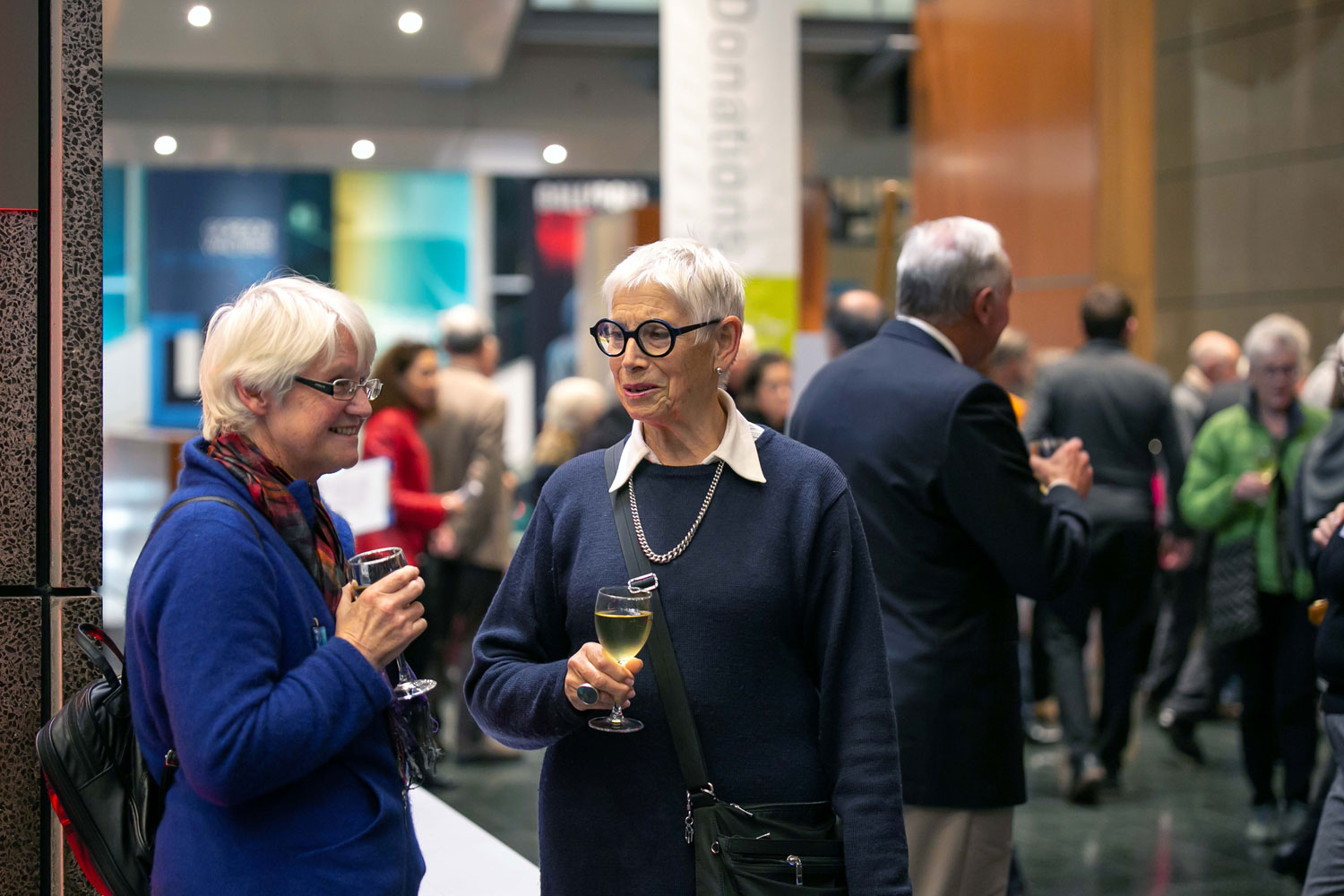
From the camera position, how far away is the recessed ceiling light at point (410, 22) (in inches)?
316

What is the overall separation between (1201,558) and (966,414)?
434 centimetres

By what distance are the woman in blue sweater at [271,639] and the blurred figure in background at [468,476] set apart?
4.02 metres

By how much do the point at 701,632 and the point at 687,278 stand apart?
1.66 feet

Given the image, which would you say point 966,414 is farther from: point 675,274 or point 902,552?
point 675,274

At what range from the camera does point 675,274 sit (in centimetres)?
Answer: 195

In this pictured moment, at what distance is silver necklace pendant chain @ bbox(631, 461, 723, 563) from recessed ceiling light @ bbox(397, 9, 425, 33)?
6.73m

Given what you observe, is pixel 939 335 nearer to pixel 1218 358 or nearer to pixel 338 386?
pixel 338 386

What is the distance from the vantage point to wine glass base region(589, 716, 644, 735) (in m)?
1.82

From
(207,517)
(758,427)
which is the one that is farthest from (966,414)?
(207,517)

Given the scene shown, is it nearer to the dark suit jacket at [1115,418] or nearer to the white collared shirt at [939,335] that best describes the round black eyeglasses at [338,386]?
the white collared shirt at [939,335]

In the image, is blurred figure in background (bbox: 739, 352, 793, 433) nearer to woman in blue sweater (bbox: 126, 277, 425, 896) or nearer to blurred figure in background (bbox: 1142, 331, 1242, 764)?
blurred figure in background (bbox: 1142, 331, 1242, 764)

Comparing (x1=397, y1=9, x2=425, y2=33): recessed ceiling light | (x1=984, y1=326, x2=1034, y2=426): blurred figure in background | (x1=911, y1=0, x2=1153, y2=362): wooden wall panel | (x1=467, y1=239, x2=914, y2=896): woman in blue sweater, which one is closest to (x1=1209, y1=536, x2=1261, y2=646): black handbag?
(x1=984, y1=326, x2=1034, y2=426): blurred figure in background

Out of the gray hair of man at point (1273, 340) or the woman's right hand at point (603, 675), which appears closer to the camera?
the woman's right hand at point (603, 675)

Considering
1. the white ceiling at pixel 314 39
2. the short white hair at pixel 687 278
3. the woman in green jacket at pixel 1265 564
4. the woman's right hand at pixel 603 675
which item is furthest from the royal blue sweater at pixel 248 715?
the white ceiling at pixel 314 39
